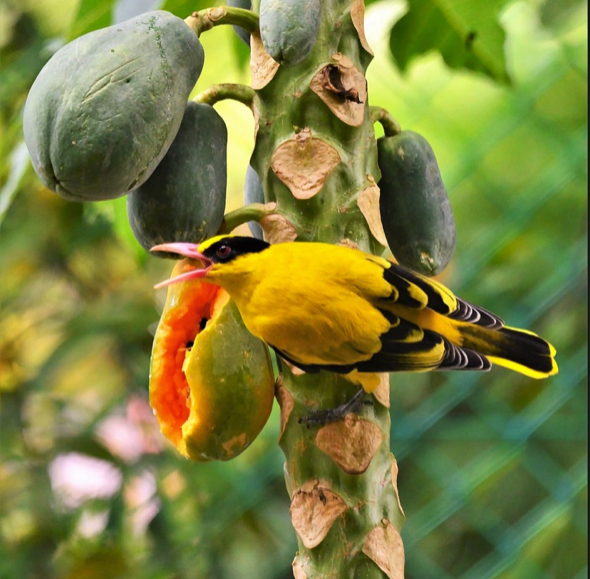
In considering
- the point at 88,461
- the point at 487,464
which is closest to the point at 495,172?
the point at 487,464

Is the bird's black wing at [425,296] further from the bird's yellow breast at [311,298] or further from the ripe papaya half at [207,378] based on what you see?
the ripe papaya half at [207,378]

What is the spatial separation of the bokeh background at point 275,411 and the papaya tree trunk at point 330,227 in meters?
0.78

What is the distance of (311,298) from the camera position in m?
1.00

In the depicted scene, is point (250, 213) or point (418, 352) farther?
point (418, 352)

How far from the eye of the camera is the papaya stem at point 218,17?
88 cm

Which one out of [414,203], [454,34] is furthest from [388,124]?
[454,34]

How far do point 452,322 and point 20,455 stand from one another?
3.53ft

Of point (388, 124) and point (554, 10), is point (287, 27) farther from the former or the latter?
point (554, 10)

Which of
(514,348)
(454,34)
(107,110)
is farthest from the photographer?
(454,34)

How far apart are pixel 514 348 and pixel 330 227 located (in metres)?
0.39

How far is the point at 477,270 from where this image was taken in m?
1.81

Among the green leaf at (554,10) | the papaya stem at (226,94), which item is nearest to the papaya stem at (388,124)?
the papaya stem at (226,94)

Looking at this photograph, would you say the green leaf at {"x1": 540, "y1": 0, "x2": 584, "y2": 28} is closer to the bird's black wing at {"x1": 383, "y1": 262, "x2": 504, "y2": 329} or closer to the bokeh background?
the bokeh background

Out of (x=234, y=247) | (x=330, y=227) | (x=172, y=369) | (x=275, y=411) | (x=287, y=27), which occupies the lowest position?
(x=275, y=411)
